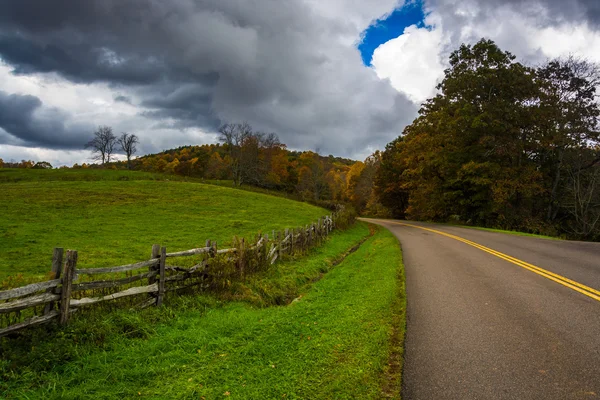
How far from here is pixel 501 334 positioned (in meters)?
5.70

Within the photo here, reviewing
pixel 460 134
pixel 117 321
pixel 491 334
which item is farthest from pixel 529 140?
pixel 117 321

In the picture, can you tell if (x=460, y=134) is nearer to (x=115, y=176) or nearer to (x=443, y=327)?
(x=443, y=327)

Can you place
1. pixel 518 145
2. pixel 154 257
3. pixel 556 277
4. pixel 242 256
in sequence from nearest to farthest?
pixel 154 257, pixel 556 277, pixel 242 256, pixel 518 145

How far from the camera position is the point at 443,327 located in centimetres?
615

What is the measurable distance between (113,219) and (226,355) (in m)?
23.2

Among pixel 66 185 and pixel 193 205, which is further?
pixel 66 185

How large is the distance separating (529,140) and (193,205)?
114ft

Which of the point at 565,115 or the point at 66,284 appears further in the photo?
the point at 565,115

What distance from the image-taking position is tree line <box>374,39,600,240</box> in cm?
2895

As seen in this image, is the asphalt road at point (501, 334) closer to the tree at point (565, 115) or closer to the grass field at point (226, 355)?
the grass field at point (226, 355)

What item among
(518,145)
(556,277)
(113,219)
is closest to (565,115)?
(518,145)

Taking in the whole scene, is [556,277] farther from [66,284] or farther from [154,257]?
[66,284]

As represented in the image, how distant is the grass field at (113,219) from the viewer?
48.9 ft

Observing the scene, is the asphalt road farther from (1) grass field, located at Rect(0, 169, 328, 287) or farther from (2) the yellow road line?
(1) grass field, located at Rect(0, 169, 328, 287)
